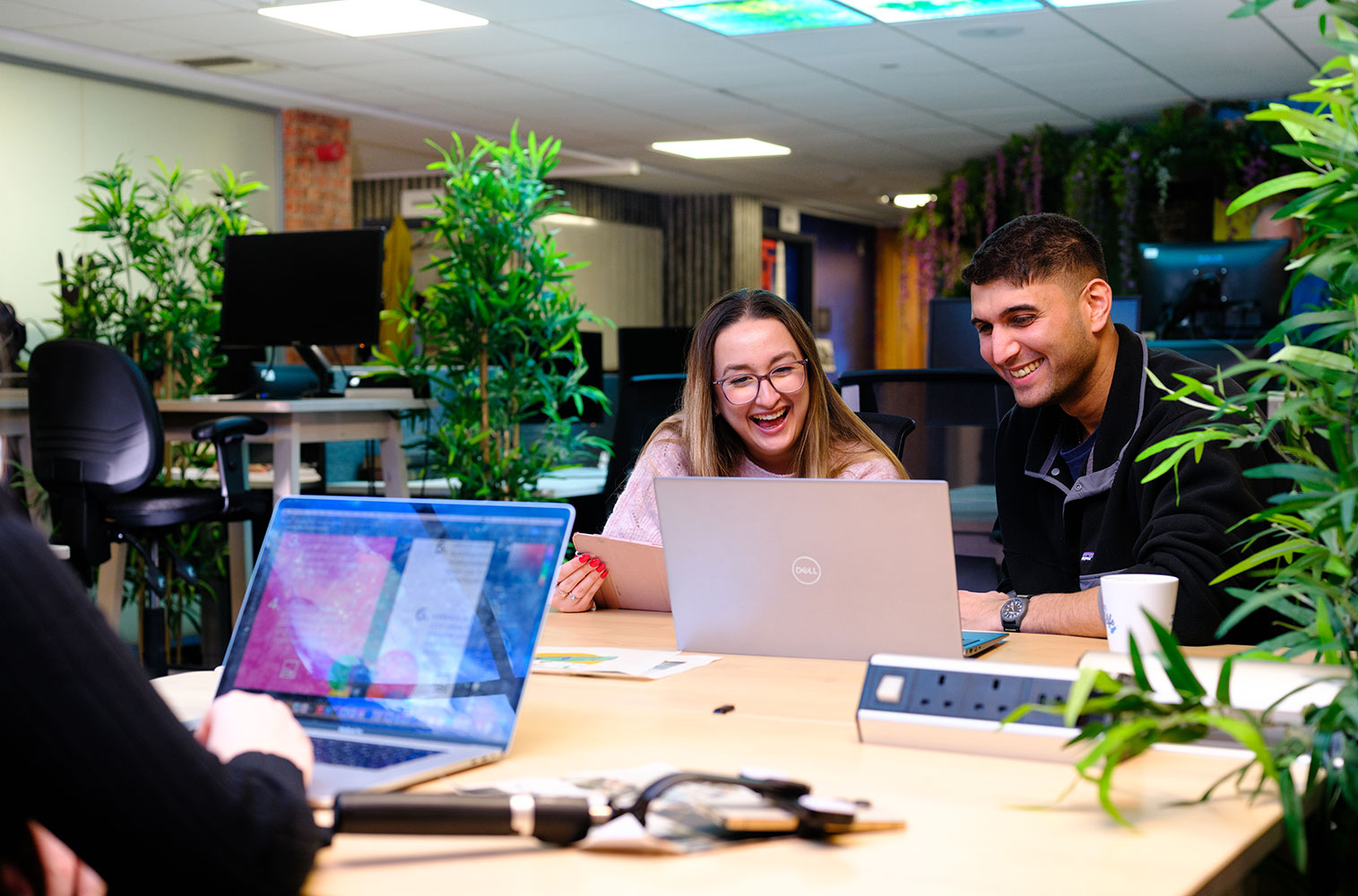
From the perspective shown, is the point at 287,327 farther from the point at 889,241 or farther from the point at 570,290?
the point at 889,241

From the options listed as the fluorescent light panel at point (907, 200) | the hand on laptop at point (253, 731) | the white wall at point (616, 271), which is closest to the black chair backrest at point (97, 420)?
the hand on laptop at point (253, 731)

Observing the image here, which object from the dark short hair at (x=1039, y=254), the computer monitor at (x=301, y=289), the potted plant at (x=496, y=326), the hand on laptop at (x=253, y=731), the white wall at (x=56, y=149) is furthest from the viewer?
the white wall at (x=56, y=149)

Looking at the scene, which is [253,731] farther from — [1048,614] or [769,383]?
[769,383]

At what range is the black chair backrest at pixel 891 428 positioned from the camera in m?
2.60

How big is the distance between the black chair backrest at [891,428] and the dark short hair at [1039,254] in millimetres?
473

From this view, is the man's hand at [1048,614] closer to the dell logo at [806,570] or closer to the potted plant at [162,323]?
the dell logo at [806,570]

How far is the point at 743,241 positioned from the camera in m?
13.3

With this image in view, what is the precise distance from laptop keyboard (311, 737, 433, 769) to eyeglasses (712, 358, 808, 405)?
1301 millimetres

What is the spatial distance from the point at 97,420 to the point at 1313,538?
352cm

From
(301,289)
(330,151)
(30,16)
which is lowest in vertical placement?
(301,289)

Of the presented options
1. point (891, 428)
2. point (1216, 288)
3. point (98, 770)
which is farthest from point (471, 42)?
point (98, 770)

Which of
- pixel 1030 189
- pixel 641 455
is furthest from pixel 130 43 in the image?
pixel 1030 189

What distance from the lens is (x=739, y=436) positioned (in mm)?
2436

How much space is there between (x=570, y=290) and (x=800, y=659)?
3.26 m
